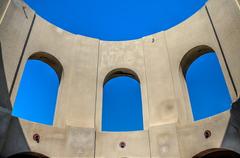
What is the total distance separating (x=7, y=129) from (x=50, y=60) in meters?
4.30

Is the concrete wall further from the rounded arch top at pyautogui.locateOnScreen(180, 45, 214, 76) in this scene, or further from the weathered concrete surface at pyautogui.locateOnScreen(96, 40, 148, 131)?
the rounded arch top at pyautogui.locateOnScreen(180, 45, 214, 76)

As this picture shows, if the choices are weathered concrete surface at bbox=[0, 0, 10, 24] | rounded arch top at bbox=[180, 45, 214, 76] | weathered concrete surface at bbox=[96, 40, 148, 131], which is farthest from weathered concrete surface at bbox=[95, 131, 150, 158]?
weathered concrete surface at bbox=[0, 0, 10, 24]

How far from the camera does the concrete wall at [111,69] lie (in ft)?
27.2

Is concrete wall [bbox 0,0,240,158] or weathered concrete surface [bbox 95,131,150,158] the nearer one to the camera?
concrete wall [bbox 0,0,240,158]

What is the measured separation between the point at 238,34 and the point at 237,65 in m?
1.22

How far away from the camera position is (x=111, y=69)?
1145 cm

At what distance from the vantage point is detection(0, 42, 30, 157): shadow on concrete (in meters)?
7.50

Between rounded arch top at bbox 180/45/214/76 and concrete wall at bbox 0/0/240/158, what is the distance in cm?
19

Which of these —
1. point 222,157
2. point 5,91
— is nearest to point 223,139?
point 222,157

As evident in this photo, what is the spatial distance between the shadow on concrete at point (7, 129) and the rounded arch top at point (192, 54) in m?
7.48

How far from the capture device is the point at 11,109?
322 inches

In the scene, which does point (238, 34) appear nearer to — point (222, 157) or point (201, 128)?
point (201, 128)

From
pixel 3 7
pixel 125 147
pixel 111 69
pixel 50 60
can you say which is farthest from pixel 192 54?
pixel 3 7

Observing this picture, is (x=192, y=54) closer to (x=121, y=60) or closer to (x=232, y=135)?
(x=121, y=60)
